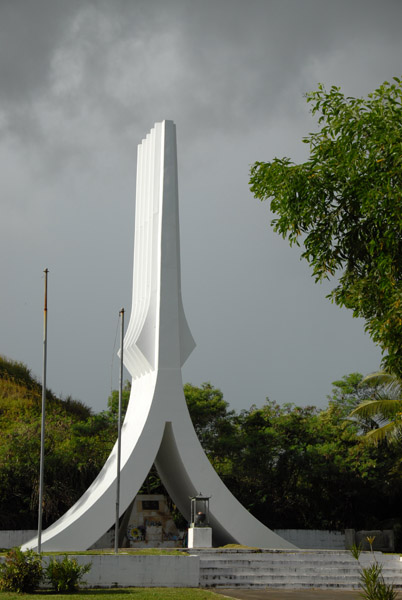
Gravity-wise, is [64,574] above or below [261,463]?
below

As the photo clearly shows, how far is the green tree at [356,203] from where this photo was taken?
33.1 feet

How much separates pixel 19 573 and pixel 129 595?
167cm

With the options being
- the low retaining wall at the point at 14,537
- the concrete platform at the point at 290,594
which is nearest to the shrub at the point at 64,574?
the concrete platform at the point at 290,594

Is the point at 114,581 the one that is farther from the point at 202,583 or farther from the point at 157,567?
the point at 202,583

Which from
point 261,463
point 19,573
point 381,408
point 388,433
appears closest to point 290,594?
point 19,573

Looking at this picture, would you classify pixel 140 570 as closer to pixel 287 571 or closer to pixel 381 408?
pixel 287 571

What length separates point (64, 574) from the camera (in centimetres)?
1134

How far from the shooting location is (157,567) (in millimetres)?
12734

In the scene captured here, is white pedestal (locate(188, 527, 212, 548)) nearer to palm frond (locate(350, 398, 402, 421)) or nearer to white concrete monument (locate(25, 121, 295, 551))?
white concrete monument (locate(25, 121, 295, 551))

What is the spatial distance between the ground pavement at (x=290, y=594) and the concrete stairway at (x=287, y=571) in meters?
0.51

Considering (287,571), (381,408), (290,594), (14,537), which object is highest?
(381,408)

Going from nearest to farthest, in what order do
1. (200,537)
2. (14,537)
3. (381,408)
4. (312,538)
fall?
(200,537) → (381,408) → (14,537) → (312,538)

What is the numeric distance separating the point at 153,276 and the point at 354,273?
888 centimetres

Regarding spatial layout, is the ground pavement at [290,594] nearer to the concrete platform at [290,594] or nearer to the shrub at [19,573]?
the concrete platform at [290,594]
